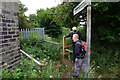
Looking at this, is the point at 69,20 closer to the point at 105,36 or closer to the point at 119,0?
the point at 105,36

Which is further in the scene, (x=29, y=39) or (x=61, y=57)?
(x=29, y=39)

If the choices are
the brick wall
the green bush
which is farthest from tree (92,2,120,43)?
the brick wall

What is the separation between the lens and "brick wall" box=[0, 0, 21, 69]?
274 cm

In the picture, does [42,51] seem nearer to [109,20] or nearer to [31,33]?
[31,33]

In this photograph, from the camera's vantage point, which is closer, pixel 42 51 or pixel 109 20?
pixel 109 20

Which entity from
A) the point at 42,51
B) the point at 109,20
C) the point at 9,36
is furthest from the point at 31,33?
the point at 109,20

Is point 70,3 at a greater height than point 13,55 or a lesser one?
greater

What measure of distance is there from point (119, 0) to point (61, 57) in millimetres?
4255

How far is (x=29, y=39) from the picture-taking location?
7.00m

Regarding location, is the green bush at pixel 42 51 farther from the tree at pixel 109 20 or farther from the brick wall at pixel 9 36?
the tree at pixel 109 20

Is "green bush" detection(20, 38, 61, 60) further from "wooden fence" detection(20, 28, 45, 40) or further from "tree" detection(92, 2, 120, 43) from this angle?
"tree" detection(92, 2, 120, 43)

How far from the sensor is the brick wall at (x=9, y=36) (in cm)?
274

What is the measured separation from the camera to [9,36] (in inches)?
118

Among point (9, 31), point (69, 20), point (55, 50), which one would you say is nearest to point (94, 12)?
point (69, 20)
